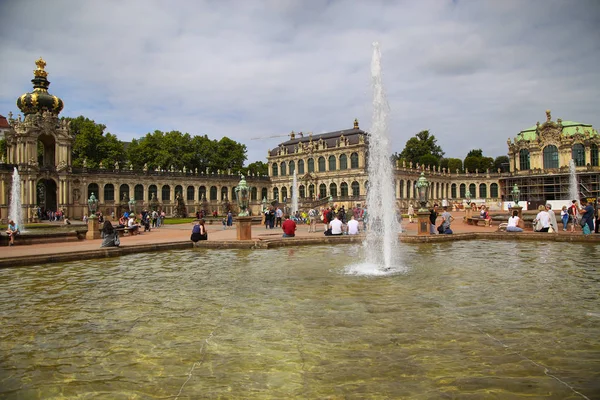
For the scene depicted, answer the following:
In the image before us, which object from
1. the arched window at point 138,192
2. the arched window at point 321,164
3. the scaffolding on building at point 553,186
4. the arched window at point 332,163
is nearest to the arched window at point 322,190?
the arched window at point 321,164

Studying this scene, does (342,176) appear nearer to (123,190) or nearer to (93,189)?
(123,190)

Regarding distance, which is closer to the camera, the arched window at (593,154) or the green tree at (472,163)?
the arched window at (593,154)

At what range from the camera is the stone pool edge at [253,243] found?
14.3 meters

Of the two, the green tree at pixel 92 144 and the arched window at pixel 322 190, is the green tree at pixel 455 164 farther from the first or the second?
the green tree at pixel 92 144

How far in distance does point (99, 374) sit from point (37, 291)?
574 cm

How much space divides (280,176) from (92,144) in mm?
34589

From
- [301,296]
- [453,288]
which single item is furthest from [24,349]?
[453,288]

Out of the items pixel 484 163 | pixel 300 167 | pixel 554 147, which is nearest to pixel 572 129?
pixel 554 147

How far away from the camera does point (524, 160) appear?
272 ft

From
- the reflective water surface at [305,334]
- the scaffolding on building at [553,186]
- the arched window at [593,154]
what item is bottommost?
the reflective water surface at [305,334]

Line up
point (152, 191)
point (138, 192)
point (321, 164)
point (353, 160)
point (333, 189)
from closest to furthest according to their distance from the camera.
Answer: point (138, 192), point (152, 191), point (353, 160), point (333, 189), point (321, 164)

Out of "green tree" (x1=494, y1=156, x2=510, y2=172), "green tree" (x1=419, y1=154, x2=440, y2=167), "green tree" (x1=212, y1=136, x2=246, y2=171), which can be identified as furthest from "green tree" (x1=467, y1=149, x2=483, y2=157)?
"green tree" (x1=212, y1=136, x2=246, y2=171)

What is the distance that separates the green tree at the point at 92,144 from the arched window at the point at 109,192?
32.8ft

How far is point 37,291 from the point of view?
388 inches
